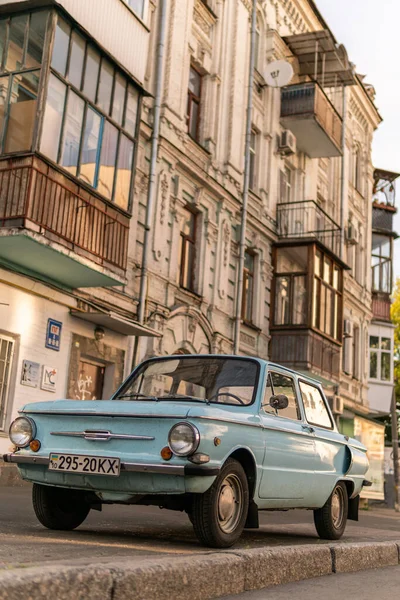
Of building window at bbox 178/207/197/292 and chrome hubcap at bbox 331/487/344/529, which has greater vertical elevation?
building window at bbox 178/207/197/292

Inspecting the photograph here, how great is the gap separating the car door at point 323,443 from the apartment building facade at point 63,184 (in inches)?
217

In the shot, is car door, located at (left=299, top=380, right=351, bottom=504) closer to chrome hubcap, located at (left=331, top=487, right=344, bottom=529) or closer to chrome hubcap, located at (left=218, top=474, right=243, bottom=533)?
chrome hubcap, located at (left=331, top=487, right=344, bottom=529)

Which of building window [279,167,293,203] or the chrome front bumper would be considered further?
building window [279,167,293,203]

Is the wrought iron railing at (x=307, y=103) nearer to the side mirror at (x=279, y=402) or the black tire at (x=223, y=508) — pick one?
the side mirror at (x=279, y=402)

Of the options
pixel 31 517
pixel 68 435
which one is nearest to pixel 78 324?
pixel 31 517

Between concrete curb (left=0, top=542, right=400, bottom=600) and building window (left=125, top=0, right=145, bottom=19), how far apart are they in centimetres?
1221

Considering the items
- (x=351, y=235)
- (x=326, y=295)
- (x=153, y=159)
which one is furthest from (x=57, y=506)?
(x=351, y=235)

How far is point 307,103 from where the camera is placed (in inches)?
988

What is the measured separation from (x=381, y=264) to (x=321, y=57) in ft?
38.5

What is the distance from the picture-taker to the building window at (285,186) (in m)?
26.2

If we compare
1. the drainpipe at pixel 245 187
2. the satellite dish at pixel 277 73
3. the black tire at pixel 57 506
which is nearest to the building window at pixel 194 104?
the drainpipe at pixel 245 187

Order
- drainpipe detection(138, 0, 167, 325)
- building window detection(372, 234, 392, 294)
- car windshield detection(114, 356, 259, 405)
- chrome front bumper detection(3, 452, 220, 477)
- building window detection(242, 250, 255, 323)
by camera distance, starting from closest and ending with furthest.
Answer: chrome front bumper detection(3, 452, 220, 477) < car windshield detection(114, 356, 259, 405) < drainpipe detection(138, 0, 167, 325) < building window detection(242, 250, 255, 323) < building window detection(372, 234, 392, 294)

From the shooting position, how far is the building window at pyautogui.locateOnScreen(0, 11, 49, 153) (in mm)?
12688

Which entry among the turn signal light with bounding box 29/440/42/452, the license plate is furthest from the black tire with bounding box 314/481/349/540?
the turn signal light with bounding box 29/440/42/452
